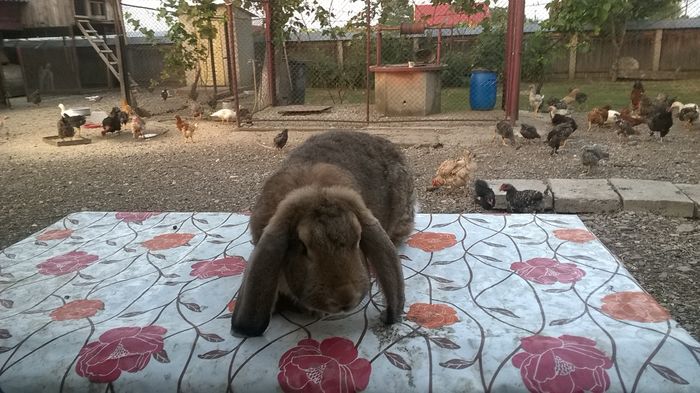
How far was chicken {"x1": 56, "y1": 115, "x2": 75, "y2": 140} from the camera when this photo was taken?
10.4 metres

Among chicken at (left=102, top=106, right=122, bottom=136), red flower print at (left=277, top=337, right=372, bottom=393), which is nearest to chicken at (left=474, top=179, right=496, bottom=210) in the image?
red flower print at (left=277, top=337, right=372, bottom=393)

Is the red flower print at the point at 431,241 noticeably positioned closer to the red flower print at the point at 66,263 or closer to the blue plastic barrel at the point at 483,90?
the red flower print at the point at 66,263

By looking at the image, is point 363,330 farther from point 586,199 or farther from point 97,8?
point 97,8

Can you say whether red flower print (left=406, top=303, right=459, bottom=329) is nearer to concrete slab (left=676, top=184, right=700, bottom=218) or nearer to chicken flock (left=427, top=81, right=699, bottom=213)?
chicken flock (left=427, top=81, right=699, bottom=213)

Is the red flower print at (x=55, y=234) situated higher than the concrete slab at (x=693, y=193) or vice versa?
the red flower print at (x=55, y=234)

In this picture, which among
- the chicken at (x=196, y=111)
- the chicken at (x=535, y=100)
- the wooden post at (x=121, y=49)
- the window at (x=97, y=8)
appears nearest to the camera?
the chicken at (x=535, y=100)

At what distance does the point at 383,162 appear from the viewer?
3680mm

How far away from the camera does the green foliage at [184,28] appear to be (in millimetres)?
12773

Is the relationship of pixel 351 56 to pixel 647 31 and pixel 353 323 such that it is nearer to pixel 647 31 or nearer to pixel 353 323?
pixel 647 31

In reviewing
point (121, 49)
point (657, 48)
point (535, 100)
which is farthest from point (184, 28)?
point (657, 48)

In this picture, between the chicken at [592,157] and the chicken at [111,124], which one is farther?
the chicken at [111,124]

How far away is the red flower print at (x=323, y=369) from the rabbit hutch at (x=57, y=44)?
50.3 feet

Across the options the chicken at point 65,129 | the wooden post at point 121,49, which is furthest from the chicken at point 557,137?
the wooden post at point 121,49

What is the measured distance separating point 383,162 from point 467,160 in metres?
3.21
